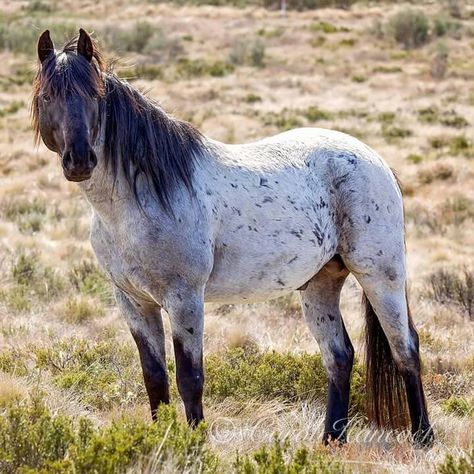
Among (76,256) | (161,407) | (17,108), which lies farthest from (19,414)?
(17,108)

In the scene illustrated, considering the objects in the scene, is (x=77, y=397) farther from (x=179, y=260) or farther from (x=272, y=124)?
(x=272, y=124)

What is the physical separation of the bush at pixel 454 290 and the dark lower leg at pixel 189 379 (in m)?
3.90

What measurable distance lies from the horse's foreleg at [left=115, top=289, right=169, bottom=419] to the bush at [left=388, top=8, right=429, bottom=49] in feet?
110

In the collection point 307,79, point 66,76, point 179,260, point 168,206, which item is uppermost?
point 66,76


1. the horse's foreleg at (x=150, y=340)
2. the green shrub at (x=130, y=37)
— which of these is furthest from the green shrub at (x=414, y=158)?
the green shrub at (x=130, y=37)

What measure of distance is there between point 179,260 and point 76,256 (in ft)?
17.6

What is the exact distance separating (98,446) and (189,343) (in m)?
0.91

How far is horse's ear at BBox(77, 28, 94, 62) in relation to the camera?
3.56 m

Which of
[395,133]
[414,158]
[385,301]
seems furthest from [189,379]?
[395,133]

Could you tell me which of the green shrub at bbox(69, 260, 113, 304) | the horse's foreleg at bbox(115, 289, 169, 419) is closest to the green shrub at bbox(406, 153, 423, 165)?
the green shrub at bbox(69, 260, 113, 304)

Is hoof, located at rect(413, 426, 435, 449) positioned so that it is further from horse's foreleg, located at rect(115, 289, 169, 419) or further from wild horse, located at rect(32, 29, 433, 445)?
horse's foreleg, located at rect(115, 289, 169, 419)

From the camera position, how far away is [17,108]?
19.7 metres

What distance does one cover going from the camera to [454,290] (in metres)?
7.53

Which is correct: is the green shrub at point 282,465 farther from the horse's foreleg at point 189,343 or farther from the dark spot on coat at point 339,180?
the dark spot on coat at point 339,180
